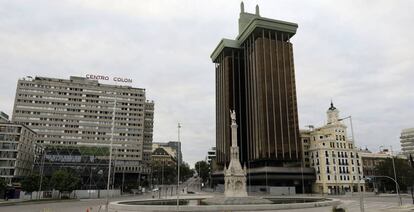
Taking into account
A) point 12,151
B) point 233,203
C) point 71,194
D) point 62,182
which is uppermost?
point 12,151

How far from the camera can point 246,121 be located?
6211 inches

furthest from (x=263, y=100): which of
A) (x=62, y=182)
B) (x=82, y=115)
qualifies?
(x=82, y=115)

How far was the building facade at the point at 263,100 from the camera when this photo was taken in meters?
131

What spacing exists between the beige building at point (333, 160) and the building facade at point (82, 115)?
8104 cm

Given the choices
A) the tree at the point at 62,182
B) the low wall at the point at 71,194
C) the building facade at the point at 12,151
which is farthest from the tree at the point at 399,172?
the building facade at the point at 12,151

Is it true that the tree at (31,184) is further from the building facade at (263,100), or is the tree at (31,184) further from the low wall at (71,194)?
Answer: the building facade at (263,100)

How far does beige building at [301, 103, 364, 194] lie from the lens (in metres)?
121

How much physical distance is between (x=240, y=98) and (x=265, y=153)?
44022 mm

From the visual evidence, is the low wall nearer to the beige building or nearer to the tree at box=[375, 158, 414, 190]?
the beige building

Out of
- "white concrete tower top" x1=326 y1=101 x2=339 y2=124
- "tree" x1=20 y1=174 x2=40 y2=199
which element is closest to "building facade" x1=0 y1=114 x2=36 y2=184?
"tree" x1=20 y1=174 x2=40 y2=199

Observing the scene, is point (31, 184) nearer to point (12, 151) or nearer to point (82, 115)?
point (12, 151)

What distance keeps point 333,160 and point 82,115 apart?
116 meters

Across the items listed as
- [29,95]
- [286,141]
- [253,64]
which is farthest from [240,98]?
[29,95]

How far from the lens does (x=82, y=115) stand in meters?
160
